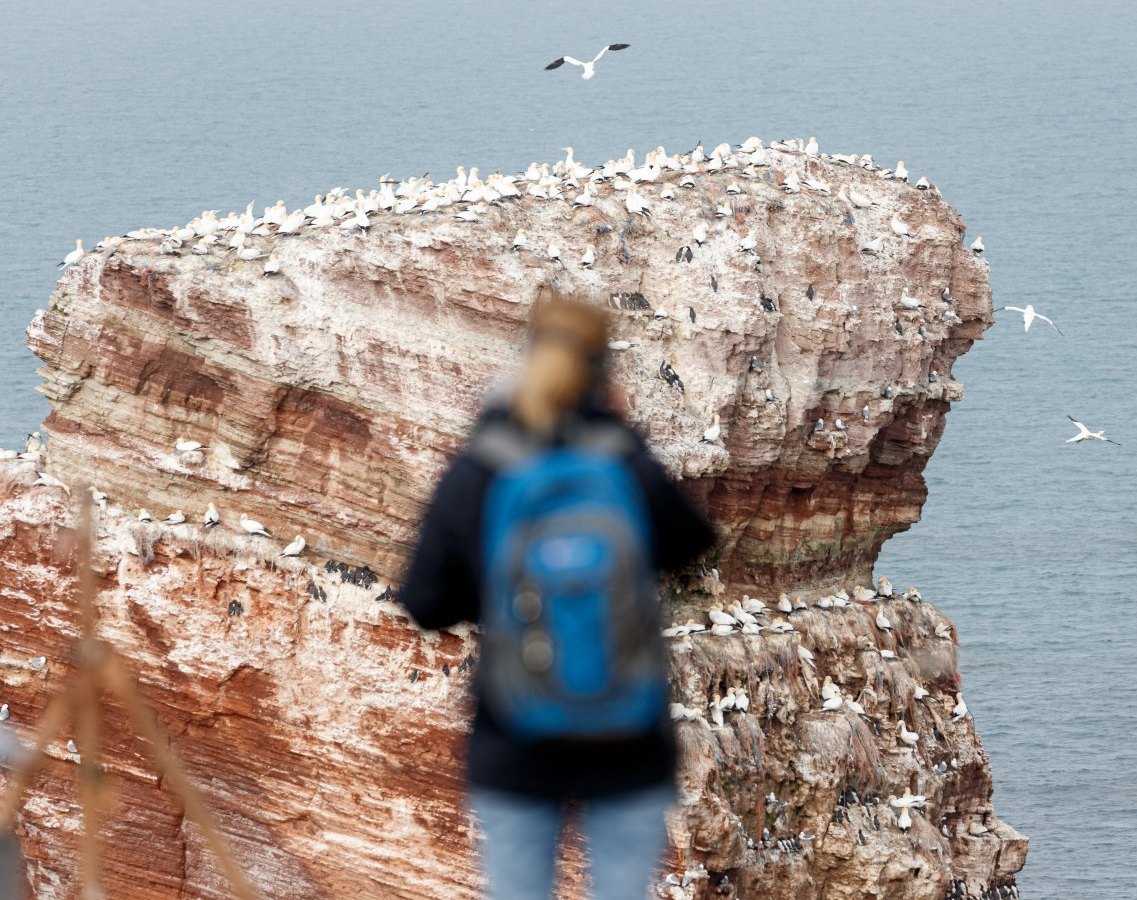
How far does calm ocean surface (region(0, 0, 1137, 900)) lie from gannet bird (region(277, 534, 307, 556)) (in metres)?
25.6

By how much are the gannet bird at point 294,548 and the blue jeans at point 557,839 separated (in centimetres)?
1996

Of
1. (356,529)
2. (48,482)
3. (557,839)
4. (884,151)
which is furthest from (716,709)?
(884,151)

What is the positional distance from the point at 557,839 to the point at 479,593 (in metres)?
1.26

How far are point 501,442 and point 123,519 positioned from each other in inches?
850

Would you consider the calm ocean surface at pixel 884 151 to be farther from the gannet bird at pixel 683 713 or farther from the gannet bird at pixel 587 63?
the gannet bird at pixel 683 713

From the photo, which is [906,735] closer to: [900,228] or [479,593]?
[900,228]

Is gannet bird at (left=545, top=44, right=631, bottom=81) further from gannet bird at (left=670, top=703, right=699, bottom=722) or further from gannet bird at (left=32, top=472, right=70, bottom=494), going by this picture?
gannet bird at (left=670, top=703, right=699, bottom=722)

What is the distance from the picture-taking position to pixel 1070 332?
100 m

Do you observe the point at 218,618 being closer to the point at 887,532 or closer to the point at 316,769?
the point at 316,769

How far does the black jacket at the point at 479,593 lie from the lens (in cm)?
1054

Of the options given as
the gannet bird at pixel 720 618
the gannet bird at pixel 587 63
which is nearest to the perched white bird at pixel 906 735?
the gannet bird at pixel 720 618

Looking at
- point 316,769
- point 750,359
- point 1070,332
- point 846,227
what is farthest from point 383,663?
point 1070,332

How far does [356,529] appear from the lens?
102ft

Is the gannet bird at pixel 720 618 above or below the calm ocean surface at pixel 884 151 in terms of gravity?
below
